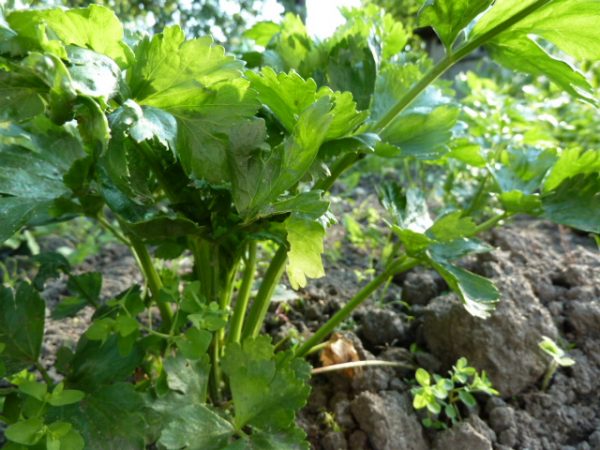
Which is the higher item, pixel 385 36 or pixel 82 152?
pixel 385 36

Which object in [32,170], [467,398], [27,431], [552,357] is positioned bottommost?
[27,431]

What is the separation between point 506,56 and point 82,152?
688mm

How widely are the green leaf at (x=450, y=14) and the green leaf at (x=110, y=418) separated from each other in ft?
2.18

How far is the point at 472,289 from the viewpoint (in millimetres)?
899

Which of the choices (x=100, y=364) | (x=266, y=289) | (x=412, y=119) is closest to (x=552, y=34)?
(x=412, y=119)

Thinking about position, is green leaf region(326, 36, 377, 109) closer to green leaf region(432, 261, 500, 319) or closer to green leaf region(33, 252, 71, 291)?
green leaf region(432, 261, 500, 319)

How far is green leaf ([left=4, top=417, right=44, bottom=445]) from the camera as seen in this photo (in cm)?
71

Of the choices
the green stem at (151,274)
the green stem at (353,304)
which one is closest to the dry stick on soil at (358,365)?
the green stem at (353,304)

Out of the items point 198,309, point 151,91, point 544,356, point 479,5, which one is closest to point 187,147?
point 151,91

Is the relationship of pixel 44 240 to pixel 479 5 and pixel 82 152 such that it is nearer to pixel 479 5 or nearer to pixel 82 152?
pixel 82 152

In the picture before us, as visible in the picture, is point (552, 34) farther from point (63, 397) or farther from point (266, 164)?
point (63, 397)

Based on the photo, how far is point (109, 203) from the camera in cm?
74

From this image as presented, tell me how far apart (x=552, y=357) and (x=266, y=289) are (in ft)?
2.02

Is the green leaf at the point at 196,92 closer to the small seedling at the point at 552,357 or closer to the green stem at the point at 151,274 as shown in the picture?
the green stem at the point at 151,274
